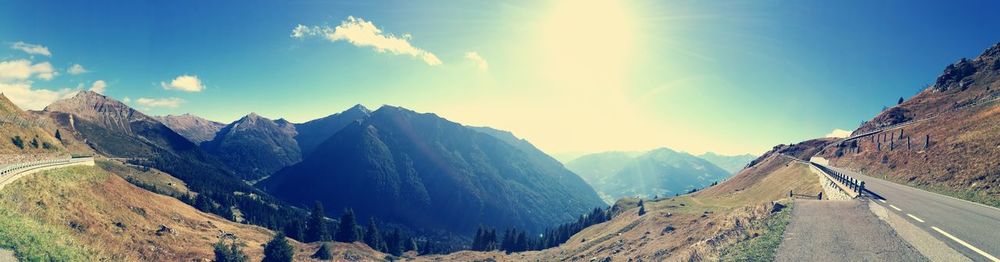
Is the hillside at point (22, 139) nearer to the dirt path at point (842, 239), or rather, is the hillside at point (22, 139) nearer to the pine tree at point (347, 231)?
the pine tree at point (347, 231)

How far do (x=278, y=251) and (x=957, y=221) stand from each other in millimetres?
66171

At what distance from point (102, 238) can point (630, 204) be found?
157994 mm

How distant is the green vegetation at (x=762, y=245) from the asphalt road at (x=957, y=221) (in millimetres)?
5426

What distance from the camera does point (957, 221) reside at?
67.4ft

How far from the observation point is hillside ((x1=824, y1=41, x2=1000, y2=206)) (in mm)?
35375

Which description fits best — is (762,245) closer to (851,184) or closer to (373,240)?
(851,184)

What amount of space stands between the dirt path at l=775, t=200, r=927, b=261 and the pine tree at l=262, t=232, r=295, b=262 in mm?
59375

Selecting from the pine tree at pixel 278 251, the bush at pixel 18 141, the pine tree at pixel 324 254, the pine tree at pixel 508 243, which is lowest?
the pine tree at pixel 508 243

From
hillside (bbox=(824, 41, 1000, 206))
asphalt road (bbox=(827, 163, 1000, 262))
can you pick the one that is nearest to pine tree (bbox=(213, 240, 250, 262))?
asphalt road (bbox=(827, 163, 1000, 262))

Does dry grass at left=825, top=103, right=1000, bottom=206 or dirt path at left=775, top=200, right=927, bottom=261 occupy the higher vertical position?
dry grass at left=825, top=103, right=1000, bottom=206

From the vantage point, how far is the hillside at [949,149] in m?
35.4

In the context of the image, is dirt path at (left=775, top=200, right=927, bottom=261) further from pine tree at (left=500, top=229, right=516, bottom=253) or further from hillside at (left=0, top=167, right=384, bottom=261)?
pine tree at (left=500, top=229, right=516, bottom=253)

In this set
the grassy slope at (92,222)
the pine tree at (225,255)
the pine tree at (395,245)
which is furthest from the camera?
the pine tree at (395,245)

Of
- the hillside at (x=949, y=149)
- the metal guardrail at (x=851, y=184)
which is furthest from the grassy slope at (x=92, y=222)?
the hillside at (x=949, y=149)
